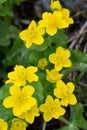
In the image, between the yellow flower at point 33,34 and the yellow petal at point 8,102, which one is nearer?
the yellow petal at point 8,102

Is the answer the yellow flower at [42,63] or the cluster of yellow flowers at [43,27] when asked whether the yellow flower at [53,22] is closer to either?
the cluster of yellow flowers at [43,27]

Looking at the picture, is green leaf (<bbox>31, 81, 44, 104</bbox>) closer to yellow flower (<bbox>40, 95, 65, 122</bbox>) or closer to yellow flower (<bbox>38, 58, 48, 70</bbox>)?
yellow flower (<bbox>40, 95, 65, 122</bbox>)

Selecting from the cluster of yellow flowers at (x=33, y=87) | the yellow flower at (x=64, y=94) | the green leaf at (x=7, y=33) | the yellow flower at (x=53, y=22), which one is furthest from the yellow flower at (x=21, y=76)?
the green leaf at (x=7, y=33)

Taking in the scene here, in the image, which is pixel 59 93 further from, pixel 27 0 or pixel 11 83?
pixel 27 0

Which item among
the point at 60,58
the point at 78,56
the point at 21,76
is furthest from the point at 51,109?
the point at 78,56

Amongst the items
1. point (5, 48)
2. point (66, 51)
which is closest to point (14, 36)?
point (5, 48)

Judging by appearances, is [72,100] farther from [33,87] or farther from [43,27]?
[43,27]
